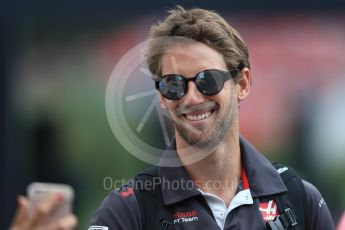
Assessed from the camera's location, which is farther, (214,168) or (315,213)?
(214,168)

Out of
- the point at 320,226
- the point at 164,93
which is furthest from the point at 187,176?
the point at 320,226

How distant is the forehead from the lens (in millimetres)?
3121

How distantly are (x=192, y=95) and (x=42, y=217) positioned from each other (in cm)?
121

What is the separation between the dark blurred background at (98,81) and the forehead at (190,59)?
9.75 ft

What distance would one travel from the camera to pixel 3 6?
20.2ft

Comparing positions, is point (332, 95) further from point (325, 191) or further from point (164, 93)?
point (164, 93)

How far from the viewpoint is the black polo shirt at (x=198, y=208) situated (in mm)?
2816

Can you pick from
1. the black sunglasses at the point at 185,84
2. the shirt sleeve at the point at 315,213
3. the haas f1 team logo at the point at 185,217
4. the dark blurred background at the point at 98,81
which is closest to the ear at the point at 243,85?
the black sunglasses at the point at 185,84

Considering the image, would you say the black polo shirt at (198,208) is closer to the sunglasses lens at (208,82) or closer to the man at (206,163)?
the man at (206,163)

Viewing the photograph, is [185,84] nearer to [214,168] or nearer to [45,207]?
[214,168]

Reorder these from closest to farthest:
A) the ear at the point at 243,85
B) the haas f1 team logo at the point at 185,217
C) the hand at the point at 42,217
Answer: the hand at the point at 42,217 → the haas f1 team logo at the point at 185,217 → the ear at the point at 243,85

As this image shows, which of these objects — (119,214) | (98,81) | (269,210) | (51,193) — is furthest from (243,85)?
(98,81)

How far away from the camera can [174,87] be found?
10.1 ft

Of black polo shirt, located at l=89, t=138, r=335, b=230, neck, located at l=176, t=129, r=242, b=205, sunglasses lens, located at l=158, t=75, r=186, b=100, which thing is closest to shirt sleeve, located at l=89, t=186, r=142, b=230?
black polo shirt, located at l=89, t=138, r=335, b=230
